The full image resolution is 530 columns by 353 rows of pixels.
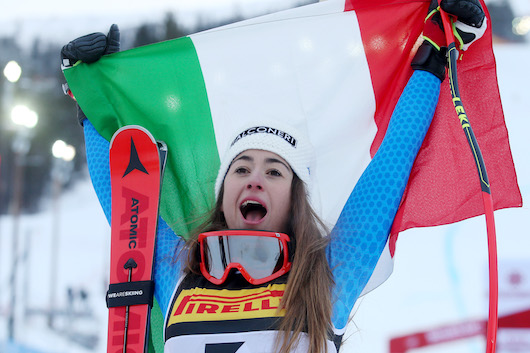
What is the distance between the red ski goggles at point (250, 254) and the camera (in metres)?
1.89

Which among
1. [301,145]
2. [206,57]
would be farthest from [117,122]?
[301,145]

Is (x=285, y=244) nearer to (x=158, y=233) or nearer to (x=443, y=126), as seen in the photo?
(x=158, y=233)

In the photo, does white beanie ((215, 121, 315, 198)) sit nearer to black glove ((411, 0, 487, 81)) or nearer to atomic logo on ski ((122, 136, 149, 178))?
atomic logo on ski ((122, 136, 149, 178))

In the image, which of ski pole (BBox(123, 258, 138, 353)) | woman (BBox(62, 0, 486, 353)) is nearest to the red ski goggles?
woman (BBox(62, 0, 486, 353))

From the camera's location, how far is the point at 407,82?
7.50 feet

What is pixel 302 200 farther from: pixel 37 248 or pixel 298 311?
pixel 37 248

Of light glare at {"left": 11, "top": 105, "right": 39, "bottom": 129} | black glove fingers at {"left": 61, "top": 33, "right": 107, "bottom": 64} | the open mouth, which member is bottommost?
the open mouth

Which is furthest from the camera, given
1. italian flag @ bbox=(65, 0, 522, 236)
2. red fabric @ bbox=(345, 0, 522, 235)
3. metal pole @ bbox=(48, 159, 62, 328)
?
metal pole @ bbox=(48, 159, 62, 328)

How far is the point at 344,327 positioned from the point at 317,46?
1.22m

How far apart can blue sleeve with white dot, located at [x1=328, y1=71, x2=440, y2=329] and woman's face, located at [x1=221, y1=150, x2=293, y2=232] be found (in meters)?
0.21

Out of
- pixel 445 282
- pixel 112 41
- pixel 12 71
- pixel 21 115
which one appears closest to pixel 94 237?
A: pixel 21 115

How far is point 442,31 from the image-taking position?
221cm

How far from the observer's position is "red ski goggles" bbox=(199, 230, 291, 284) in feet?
6.20

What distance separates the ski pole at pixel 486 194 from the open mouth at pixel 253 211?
2.35 ft
